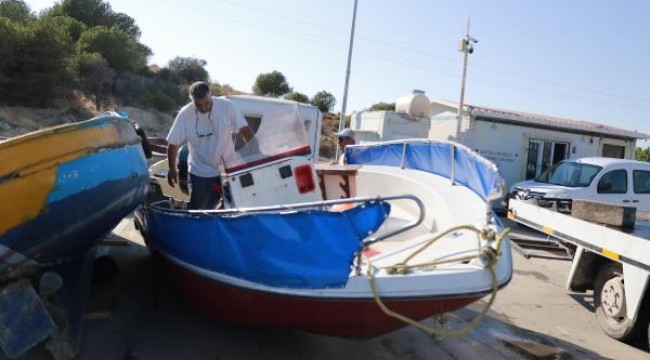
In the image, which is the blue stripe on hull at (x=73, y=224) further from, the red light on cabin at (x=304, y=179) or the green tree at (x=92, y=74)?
the green tree at (x=92, y=74)

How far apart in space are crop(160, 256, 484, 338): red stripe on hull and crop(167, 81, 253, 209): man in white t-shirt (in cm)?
115

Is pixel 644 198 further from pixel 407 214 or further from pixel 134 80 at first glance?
pixel 134 80

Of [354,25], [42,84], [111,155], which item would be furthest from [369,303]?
[42,84]

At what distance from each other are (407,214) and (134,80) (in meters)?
29.3

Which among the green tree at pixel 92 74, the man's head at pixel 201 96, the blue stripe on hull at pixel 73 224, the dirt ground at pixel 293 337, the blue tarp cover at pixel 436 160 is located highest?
the green tree at pixel 92 74

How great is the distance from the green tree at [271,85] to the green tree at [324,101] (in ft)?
8.48

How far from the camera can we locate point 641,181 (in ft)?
36.4

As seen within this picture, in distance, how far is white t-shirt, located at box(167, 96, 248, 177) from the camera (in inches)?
185

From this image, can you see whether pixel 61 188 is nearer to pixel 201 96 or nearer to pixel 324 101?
pixel 201 96

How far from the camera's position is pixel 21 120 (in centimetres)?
2012

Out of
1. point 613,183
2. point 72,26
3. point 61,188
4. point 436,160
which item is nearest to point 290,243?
point 61,188

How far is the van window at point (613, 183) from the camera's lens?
11.0m

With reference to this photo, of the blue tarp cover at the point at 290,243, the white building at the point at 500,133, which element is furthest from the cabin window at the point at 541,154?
the blue tarp cover at the point at 290,243

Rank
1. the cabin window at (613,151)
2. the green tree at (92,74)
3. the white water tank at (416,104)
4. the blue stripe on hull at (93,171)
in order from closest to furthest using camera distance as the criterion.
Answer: the blue stripe on hull at (93,171), the white water tank at (416,104), the cabin window at (613,151), the green tree at (92,74)
